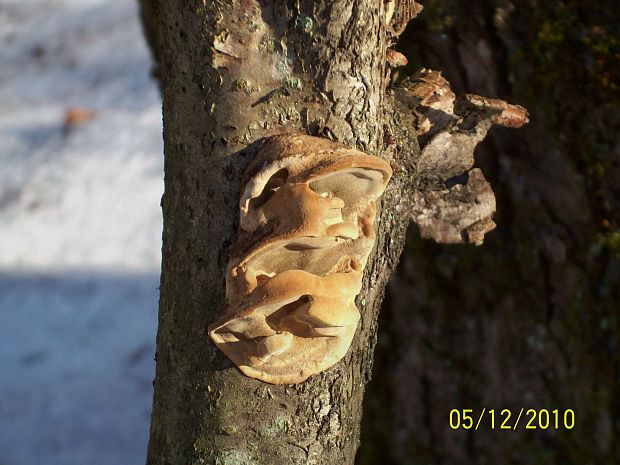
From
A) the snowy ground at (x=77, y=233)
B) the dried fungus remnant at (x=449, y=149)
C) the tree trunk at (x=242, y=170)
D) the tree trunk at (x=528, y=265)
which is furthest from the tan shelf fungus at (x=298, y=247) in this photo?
the snowy ground at (x=77, y=233)

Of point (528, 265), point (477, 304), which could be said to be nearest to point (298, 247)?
point (528, 265)

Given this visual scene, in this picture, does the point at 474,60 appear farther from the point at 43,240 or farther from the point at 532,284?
the point at 43,240

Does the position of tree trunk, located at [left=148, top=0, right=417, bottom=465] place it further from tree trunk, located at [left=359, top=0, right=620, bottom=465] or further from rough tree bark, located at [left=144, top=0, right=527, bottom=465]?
tree trunk, located at [left=359, top=0, right=620, bottom=465]

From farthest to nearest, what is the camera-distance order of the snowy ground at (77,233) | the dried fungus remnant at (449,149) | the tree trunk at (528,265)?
the snowy ground at (77,233), the tree trunk at (528,265), the dried fungus remnant at (449,149)

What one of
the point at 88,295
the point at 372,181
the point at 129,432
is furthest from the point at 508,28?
the point at 88,295

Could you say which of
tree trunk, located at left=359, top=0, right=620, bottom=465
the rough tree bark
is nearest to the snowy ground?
tree trunk, located at left=359, top=0, right=620, bottom=465

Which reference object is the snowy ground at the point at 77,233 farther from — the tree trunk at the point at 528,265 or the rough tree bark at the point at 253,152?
the rough tree bark at the point at 253,152

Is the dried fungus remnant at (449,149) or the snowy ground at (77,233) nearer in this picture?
the dried fungus remnant at (449,149)
